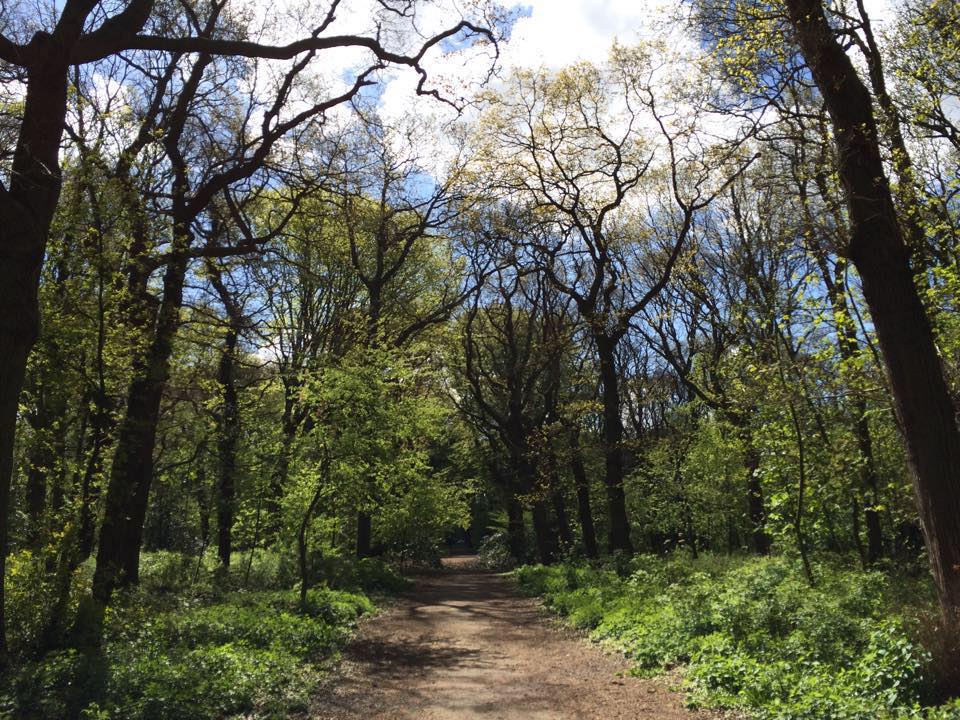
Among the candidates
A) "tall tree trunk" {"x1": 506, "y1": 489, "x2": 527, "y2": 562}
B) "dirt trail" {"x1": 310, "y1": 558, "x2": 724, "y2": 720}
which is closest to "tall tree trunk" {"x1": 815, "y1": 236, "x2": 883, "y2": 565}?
"dirt trail" {"x1": 310, "y1": 558, "x2": 724, "y2": 720}

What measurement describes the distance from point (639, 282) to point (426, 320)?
26.1 feet

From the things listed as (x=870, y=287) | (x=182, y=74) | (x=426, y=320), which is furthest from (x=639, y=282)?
(x=870, y=287)

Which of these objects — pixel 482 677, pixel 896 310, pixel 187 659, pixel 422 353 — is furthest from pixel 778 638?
pixel 422 353

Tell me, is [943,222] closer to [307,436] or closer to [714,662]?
[714,662]

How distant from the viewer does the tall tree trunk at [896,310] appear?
5.53 meters

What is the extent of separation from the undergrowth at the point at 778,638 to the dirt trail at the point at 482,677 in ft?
1.63

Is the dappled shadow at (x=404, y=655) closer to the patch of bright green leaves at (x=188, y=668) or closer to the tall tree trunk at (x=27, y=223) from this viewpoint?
the patch of bright green leaves at (x=188, y=668)

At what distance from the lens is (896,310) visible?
5820 mm

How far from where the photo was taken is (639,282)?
24.3 m

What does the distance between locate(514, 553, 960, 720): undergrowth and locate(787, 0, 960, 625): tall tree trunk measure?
2.39 ft

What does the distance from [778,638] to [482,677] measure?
3.62 meters

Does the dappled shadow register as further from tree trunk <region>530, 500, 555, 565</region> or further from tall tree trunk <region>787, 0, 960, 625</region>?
tree trunk <region>530, 500, 555, 565</region>

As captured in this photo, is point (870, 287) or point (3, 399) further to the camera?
point (870, 287)

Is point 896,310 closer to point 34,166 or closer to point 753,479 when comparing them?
point 34,166
